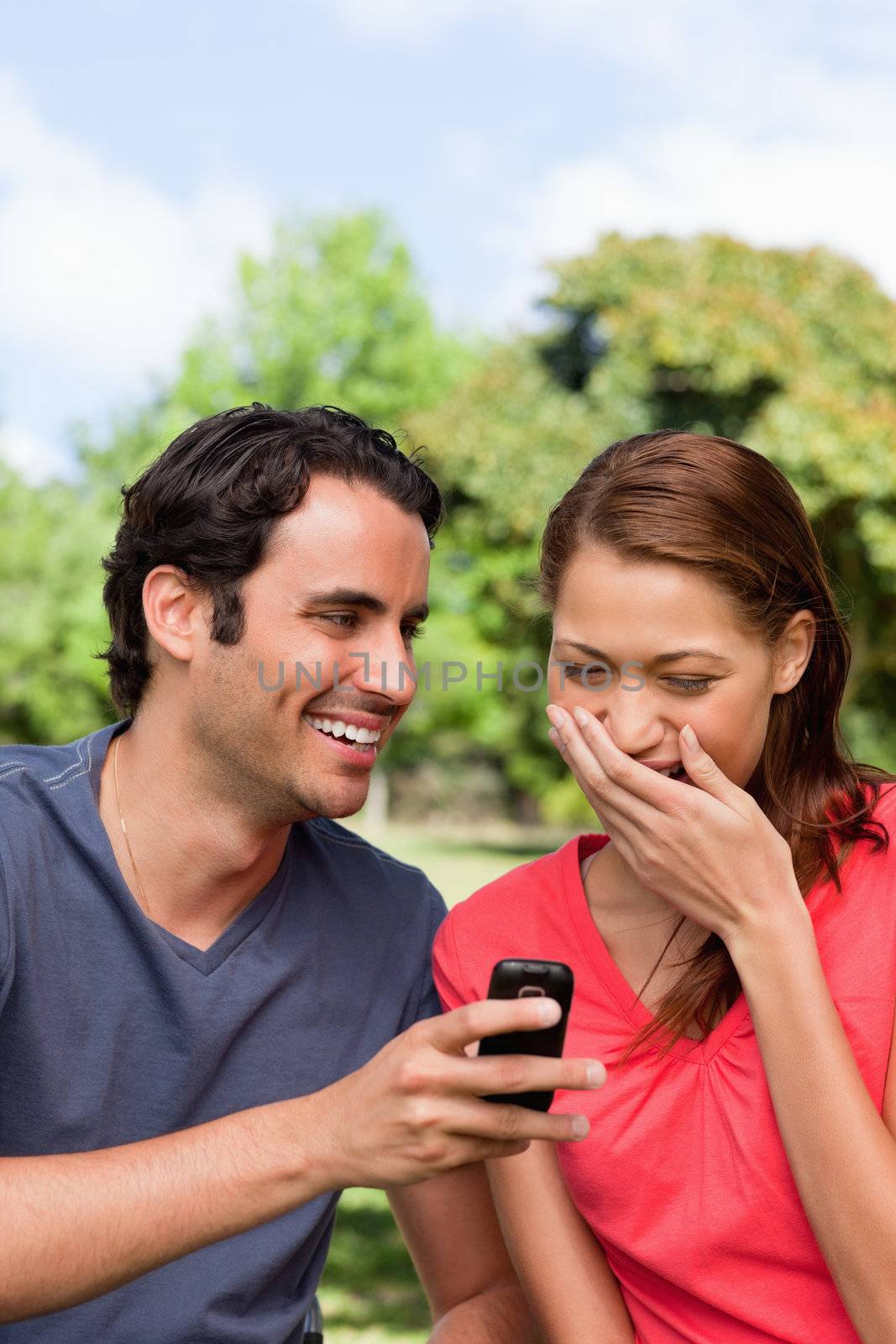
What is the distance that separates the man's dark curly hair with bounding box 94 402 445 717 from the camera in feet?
10.3

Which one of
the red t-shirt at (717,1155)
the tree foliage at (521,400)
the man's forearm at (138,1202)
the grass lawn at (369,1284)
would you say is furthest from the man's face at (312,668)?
the tree foliage at (521,400)

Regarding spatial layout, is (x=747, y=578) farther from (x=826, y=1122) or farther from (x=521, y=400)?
(x=521, y=400)

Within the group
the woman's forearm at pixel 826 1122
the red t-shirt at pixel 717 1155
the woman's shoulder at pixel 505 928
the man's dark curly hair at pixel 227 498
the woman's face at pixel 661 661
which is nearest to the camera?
the woman's forearm at pixel 826 1122

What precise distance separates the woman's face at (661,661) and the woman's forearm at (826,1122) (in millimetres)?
432

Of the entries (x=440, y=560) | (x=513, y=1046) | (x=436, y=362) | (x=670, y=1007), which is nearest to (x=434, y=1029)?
(x=513, y=1046)

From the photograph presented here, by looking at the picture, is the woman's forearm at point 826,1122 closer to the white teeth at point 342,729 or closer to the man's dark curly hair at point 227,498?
the white teeth at point 342,729

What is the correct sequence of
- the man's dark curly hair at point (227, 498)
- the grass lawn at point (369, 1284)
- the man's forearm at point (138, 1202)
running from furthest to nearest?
the grass lawn at point (369, 1284) < the man's dark curly hair at point (227, 498) < the man's forearm at point (138, 1202)

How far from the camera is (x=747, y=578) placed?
267 cm

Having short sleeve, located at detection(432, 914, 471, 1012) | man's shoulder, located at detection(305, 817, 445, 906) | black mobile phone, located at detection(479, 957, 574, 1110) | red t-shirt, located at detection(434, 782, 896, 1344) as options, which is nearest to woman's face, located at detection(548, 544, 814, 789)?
red t-shirt, located at detection(434, 782, 896, 1344)

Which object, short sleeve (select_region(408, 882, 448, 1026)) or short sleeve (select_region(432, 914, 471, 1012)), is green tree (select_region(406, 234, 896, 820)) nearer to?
short sleeve (select_region(408, 882, 448, 1026))

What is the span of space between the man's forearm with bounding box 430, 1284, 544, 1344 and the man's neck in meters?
1.03

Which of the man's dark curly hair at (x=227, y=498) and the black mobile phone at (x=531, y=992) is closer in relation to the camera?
the black mobile phone at (x=531, y=992)

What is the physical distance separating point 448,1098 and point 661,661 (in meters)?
1.04

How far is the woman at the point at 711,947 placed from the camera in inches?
94.9
